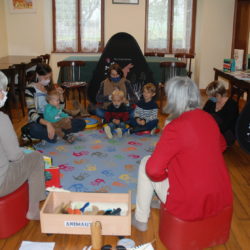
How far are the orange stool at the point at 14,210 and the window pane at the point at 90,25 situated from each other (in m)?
5.60

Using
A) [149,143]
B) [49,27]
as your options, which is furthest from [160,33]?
[149,143]

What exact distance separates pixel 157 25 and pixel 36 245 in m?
6.19

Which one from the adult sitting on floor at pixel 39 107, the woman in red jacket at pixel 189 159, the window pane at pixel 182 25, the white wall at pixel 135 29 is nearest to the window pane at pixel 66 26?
the white wall at pixel 135 29

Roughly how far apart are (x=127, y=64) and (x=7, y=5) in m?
3.58

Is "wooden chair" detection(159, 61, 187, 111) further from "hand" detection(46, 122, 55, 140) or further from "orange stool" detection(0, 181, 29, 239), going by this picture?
"orange stool" detection(0, 181, 29, 239)

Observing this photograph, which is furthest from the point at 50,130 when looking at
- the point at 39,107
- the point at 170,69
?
the point at 170,69

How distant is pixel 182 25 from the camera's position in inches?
283

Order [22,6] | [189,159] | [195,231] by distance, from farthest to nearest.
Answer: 1. [22,6]
2. [195,231]
3. [189,159]

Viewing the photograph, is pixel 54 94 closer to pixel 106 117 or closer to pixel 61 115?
pixel 61 115

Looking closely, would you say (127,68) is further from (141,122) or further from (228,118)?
(228,118)

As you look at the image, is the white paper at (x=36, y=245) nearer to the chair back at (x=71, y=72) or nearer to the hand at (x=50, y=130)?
the hand at (x=50, y=130)

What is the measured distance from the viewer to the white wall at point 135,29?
21.6 ft

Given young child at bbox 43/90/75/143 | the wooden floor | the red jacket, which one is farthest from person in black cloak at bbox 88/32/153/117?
the red jacket

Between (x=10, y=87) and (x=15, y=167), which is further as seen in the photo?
(x=10, y=87)
